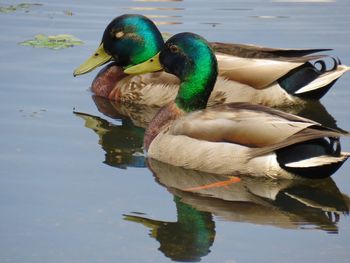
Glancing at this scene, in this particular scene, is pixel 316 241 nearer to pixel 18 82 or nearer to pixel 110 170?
pixel 110 170

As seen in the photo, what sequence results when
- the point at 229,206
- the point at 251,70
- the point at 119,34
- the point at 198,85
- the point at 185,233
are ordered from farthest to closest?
the point at 119,34
the point at 251,70
the point at 198,85
the point at 229,206
the point at 185,233

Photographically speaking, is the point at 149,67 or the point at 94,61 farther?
the point at 94,61

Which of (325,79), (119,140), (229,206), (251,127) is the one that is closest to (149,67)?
(119,140)

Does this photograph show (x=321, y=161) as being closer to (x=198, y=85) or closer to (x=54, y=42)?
(x=198, y=85)

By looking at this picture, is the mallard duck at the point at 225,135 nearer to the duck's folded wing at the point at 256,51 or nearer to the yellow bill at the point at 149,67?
the yellow bill at the point at 149,67

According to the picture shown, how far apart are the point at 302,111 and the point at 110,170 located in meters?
2.88

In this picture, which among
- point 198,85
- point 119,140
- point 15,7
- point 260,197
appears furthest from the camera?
point 15,7

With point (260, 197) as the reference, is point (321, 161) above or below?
above

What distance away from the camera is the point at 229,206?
8.14 m

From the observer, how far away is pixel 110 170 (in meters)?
8.93

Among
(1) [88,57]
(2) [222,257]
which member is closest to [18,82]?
(1) [88,57]

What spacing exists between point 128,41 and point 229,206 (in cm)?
402

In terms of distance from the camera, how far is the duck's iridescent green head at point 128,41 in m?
11.6

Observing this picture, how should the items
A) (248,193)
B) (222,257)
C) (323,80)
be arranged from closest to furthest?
(222,257) → (248,193) → (323,80)
